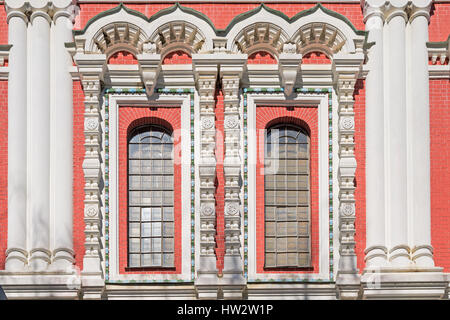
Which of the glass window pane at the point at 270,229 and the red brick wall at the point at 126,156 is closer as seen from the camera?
the red brick wall at the point at 126,156

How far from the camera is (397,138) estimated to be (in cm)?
2627

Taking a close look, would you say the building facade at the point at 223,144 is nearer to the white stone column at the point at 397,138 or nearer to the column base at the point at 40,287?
the white stone column at the point at 397,138

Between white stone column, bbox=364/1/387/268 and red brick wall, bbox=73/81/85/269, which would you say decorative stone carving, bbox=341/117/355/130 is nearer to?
white stone column, bbox=364/1/387/268

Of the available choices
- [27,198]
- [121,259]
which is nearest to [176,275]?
[121,259]

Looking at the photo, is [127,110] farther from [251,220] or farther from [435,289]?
[435,289]

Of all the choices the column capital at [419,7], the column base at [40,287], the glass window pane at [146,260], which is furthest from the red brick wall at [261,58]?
the column base at [40,287]

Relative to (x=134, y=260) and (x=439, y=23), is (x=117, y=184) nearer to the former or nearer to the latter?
(x=134, y=260)

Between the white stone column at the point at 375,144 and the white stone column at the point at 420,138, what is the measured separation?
17.0 inches

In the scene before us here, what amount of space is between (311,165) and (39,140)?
404cm

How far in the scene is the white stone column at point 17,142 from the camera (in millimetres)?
25969

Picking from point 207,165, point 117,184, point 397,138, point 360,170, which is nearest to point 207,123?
point 207,165
